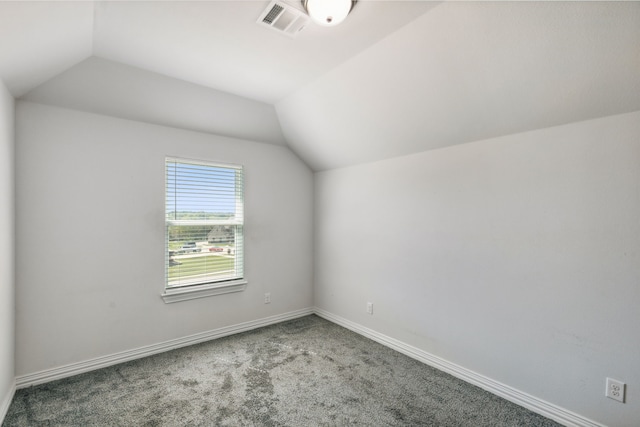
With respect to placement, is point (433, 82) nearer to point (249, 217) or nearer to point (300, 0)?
point (300, 0)

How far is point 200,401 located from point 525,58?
3113mm

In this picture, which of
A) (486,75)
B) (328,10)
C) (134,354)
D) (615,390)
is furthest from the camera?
(134,354)

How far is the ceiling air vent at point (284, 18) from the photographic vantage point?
169cm

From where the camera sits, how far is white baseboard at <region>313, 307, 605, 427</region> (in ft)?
6.27

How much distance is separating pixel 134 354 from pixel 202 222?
4.47ft

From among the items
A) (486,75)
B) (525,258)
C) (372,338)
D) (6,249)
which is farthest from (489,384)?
(6,249)

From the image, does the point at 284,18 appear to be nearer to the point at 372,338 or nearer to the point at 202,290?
the point at 202,290

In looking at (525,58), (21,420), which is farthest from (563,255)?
(21,420)

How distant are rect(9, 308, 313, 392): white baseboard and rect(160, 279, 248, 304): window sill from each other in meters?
0.40

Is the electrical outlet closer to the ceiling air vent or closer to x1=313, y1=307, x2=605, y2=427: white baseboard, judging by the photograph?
x1=313, y1=307, x2=605, y2=427: white baseboard

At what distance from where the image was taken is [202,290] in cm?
314

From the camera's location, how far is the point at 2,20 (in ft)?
4.45

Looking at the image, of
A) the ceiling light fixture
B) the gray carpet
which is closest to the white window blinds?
the gray carpet

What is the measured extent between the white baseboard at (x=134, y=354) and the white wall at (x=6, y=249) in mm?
160
